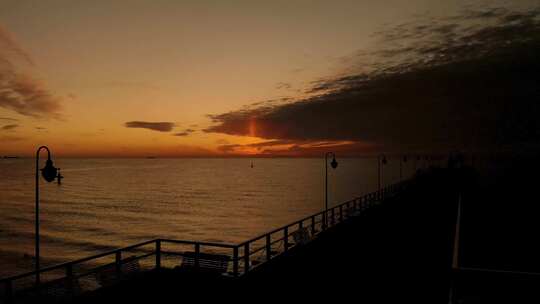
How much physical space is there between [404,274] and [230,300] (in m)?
5.94

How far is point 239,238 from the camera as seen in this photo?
162 ft

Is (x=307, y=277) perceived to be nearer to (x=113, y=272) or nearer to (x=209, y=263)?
(x=209, y=263)

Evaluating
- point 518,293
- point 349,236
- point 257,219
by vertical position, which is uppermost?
point 518,293

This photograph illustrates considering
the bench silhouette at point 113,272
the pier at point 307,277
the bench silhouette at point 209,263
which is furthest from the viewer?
the bench silhouette at point 209,263

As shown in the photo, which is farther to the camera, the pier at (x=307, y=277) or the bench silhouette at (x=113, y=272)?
the bench silhouette at (x=113, y=272)

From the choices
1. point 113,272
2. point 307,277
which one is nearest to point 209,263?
point 113,272

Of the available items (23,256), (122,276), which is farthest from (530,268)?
(23,256)

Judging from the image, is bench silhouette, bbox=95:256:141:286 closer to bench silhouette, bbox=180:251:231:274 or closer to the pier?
the pier

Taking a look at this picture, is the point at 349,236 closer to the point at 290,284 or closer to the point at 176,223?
the point at 290,284

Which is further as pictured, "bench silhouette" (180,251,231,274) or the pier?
"bench silhouette" (180,251,231,274)

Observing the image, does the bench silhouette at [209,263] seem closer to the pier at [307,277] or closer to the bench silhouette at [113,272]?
the pier at [307,277]

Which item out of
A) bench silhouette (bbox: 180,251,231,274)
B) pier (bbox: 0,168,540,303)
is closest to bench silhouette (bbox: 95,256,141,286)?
pier (bbox: 0,168,540,303)

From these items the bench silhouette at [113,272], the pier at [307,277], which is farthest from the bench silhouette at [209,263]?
the bench silhouette at [113,272]

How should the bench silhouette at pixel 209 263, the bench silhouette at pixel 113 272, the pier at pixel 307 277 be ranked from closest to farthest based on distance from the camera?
the pier at pixel 307 277, the bench silhouette at pixel 113 272, the bench silhouette at pixel 209 263
